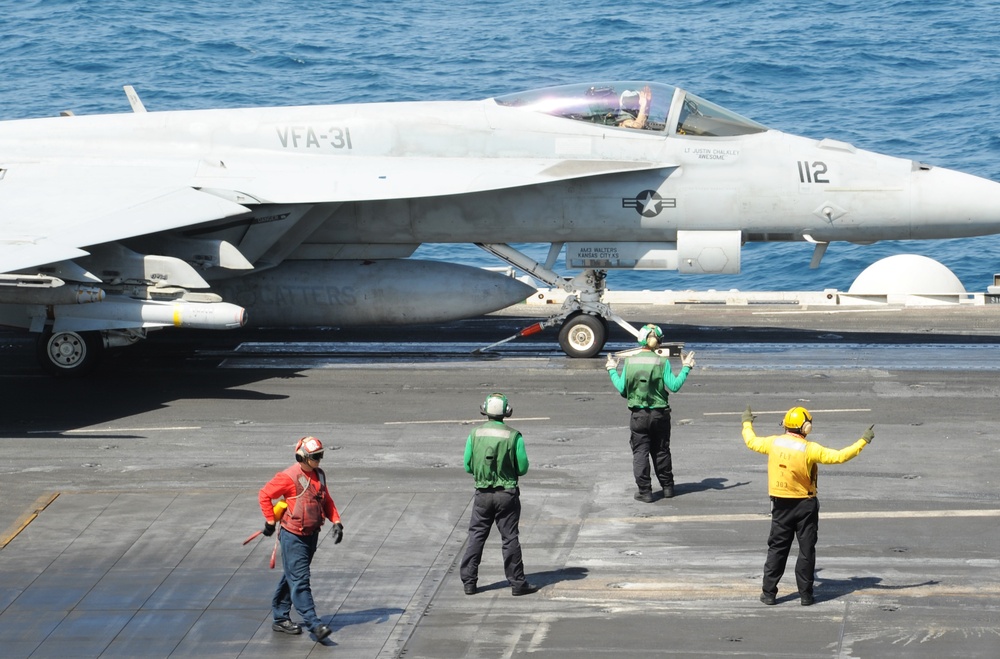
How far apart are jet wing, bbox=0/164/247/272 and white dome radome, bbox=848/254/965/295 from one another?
42.0 ft

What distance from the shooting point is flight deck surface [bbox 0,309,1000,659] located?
10492mm

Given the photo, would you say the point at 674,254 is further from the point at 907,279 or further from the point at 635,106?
the point at 907,279

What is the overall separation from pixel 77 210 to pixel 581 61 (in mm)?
41392

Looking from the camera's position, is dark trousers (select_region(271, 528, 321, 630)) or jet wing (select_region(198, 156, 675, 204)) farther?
jet wing (select_region(198, 156, 675, 204))

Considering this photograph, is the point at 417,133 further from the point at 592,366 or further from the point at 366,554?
the point at 366,554

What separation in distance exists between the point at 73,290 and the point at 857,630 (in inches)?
448

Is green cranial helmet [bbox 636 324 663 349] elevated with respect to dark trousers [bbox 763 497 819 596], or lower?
elevated

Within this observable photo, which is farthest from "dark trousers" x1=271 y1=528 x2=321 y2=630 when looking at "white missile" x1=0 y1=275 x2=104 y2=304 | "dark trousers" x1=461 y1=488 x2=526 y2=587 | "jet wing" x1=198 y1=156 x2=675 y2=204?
"jet wing" x1=198 y1=156 x2=675 y2=204

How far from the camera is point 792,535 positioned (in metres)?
10.8

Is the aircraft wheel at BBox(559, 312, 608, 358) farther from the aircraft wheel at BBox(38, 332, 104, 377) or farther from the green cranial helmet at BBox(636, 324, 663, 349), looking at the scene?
the aircraft wheel at BBox(38, 332, 104, 377)

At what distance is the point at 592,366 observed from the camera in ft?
65.3

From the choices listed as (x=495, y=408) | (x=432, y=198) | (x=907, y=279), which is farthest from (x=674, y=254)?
(x=495, y=408)

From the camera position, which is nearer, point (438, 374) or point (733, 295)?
point (438, 374)

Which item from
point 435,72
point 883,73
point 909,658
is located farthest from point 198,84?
point 909,658
